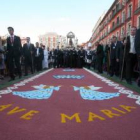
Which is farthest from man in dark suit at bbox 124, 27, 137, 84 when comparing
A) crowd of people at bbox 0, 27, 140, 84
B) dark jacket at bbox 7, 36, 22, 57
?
dark jacket at bbox 7, 36, 22, 57

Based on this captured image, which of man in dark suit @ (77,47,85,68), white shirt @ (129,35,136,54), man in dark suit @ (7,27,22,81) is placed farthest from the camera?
man in dark suit @ (77,47,85,68)

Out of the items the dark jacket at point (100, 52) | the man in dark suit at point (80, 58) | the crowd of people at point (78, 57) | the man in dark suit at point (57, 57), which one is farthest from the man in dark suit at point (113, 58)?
the man in dark suit at point (57, 57)

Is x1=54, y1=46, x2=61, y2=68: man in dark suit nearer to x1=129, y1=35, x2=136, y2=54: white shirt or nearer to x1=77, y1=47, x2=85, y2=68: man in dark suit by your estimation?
x1=77, y1=47, x2=85, y2=68: man in dark suit

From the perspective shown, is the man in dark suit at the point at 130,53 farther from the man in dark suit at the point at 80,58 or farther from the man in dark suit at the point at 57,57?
the man in dark suit at the point at 57,57

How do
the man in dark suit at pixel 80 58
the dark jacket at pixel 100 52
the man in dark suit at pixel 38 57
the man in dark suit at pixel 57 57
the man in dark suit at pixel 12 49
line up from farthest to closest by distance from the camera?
the man in dark suit at pixel 57 57 → the man in dark suit at pixel 80 58 → the man in dark suit at pixel 38 57 → the dark jacket at pixel 100 52 → the man in dark suit at pixel 12 49

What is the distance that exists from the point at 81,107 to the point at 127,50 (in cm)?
427

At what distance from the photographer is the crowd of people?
7.21 meters

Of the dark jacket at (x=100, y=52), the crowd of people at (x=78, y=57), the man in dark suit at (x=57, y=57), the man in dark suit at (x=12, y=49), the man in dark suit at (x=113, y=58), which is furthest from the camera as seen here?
the man in dark suit at (x=57, y=57)

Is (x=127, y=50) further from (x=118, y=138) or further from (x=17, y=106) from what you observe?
(x=118, y=138)

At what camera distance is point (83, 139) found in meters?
2.36

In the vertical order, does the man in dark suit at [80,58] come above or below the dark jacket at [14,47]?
below

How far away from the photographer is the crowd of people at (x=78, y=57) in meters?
7.21

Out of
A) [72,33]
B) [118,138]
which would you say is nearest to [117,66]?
[118,138]

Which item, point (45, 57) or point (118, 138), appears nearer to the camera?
point (118, 138)
